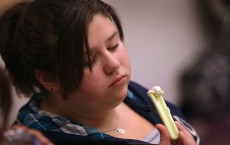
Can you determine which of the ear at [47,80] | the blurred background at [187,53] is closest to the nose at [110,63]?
the ear at [47,80]

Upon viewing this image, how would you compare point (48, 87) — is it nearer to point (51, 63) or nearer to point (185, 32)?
point (51, 63)

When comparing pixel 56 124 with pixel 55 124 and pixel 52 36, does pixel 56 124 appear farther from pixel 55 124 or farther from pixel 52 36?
pixel 52 36

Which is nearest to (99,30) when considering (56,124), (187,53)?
(56,124)

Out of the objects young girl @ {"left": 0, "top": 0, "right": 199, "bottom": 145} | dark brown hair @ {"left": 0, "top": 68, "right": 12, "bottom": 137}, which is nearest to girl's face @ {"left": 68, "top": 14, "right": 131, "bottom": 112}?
young girl @ {"left": 0, "top": 0, "right": 199, "bottom": 145}

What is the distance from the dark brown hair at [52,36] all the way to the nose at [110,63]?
38 millimetres

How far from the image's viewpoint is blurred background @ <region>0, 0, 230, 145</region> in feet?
5.45

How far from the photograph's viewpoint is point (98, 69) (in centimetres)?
72

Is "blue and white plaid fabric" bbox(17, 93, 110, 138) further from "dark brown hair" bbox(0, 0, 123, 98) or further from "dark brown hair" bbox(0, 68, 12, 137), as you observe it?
"dark brown hair" bbox(0, 68, 12, 137)

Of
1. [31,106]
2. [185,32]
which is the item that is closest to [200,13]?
[185,32]

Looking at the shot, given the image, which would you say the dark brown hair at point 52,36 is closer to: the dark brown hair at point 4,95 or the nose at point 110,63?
the nose at point 110,63

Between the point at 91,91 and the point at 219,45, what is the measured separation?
1.26 m

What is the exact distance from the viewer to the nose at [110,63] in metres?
0.71

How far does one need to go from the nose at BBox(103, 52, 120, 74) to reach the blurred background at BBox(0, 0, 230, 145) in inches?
34.3

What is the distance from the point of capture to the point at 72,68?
27.5 inches
